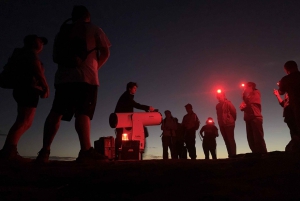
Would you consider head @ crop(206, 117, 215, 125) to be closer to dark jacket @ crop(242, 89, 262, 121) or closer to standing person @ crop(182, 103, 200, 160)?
standing person @ crop(182, 103, 200, 160)

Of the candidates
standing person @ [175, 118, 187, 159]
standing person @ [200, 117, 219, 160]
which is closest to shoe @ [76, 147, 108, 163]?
standing person @ [175, 118, 187, 159]

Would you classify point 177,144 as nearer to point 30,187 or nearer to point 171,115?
point 171,115

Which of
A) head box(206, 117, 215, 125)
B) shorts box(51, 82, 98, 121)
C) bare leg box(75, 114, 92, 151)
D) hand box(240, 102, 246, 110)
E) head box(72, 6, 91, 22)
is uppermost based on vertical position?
head box(72, 6, 91, 22)

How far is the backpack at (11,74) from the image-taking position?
3781mm

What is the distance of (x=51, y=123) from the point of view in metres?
3.41

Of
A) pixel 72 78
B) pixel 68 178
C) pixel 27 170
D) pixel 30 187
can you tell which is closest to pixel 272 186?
pixel 68 178

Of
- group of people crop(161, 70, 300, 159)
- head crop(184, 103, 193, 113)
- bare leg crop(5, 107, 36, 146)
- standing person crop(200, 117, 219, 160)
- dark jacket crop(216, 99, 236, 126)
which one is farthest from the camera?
standing person crop(200, 117, 219, 160)

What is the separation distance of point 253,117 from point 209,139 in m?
2.99

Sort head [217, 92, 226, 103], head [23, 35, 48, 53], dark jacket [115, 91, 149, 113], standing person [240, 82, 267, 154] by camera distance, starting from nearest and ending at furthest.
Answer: head [23, 35, 48, 53] → dark jacket [115, 91, 149, 113] → standing person [240, 82, 267, 154] → head [217, 92, 226, 103]

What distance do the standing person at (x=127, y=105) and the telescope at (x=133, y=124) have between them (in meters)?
0.15

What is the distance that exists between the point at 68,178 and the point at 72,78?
152cm

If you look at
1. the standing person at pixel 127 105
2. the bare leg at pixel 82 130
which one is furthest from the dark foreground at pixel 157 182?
the standing person at pixel 127 105

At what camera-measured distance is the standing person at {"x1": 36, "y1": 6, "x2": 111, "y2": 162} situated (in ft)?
11.2

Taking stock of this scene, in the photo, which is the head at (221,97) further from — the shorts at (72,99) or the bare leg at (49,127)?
the bare leg at (49,127)
